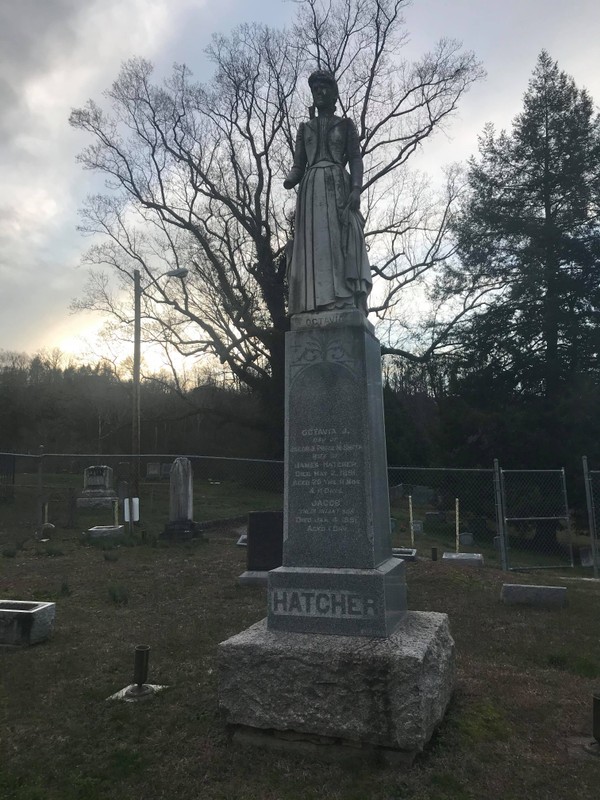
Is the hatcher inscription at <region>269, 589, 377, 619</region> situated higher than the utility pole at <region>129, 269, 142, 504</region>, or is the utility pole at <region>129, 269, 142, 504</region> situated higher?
the utility pole at <region>129, 269, 142, 504</region>

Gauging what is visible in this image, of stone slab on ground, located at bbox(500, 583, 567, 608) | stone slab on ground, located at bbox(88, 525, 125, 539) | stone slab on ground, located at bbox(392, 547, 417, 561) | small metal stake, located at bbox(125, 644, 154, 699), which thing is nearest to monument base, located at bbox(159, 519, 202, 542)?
stone slab on ground, located at bbox(88, 525, 125, 539)

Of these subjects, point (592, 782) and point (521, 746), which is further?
point (521, 746)

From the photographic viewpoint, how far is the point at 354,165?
553cm

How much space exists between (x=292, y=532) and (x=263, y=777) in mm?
1673

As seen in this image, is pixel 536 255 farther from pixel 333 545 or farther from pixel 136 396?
pixel 333 545

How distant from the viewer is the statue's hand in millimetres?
5336

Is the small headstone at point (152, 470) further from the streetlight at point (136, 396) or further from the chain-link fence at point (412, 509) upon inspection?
the streetlight at point (136, 396)

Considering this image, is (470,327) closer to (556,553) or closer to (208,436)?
(556,553)

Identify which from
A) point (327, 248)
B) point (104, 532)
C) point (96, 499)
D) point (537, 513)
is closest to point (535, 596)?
point (327, 248)

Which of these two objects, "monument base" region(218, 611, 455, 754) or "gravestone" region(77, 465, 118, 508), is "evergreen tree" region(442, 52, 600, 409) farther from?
"monument base" region(218, 611, 455, 754)

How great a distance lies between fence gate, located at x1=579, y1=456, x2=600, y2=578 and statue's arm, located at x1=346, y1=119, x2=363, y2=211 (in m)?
8.35

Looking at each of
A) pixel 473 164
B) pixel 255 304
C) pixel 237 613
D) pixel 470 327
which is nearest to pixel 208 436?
pixel 255 304

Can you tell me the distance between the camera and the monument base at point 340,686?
12.6ft

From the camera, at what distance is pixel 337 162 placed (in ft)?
18.3
